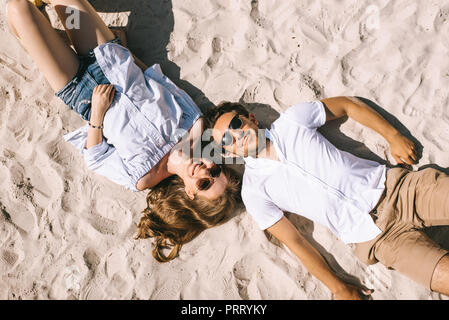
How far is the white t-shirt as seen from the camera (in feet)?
9.66

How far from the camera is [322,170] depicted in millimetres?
2967

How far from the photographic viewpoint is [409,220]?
2.91m

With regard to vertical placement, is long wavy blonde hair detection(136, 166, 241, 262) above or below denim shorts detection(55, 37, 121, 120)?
below

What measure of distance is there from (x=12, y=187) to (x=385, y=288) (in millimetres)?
3785

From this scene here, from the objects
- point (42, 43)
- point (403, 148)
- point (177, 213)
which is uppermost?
point (42, 43)

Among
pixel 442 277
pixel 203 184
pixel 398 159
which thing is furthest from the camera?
pixel 398 159

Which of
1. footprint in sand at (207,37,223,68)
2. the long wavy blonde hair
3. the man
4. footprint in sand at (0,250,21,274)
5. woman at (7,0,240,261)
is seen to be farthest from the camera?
footprint in sand at (207,37,223,68)

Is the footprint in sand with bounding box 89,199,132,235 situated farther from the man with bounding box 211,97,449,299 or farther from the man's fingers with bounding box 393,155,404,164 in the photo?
the man's fingers with bounding box 393,155,404,164

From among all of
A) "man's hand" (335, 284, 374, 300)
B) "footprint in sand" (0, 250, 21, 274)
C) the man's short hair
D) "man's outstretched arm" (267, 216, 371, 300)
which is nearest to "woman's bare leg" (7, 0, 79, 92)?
the man's short hair

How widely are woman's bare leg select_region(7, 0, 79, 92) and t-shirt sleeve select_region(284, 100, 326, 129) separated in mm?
2063

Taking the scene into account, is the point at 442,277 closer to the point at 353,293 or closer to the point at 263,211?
the point at 353,293

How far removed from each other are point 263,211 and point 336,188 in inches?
26.2

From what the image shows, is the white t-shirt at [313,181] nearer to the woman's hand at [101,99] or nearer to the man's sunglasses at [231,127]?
the man's sunglasses at [231,127]

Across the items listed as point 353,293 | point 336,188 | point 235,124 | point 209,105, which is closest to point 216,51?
point 209,105
